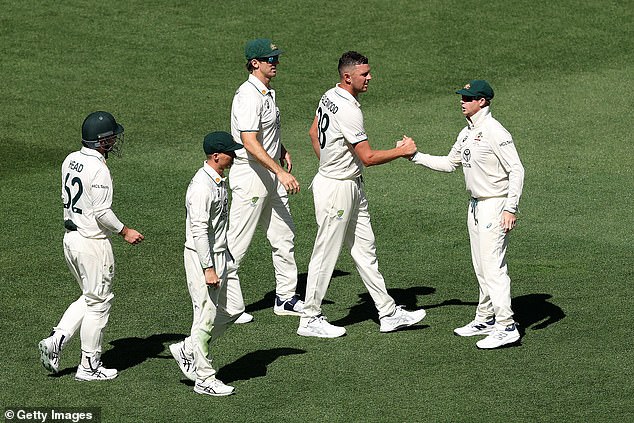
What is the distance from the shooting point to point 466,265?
503 inches

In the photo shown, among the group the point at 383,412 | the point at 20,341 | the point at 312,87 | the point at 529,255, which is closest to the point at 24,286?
the point at 20,341

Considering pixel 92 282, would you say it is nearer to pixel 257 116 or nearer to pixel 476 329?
pixel 257 116

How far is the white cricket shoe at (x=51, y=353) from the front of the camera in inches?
373

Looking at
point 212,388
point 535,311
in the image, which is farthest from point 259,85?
point 535,311

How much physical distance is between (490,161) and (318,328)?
7.54 feet

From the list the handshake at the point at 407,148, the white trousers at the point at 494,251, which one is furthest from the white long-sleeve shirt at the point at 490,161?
the handshake at the point at 407,148

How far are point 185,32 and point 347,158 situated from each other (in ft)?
37.5

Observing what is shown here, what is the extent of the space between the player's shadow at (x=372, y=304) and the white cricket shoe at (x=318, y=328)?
1.30 feet

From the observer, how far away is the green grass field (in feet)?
30.9

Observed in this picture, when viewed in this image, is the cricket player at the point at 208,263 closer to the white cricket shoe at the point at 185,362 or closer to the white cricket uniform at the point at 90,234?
the white cricket shoe at the point at 185,362

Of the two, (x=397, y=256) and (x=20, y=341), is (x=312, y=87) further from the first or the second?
(x=20, y=341)

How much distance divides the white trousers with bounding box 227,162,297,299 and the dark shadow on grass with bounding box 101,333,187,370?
47.5 inches

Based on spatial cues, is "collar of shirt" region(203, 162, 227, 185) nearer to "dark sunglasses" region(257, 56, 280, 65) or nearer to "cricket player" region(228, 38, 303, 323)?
"cricket player" region(228, 38, 303, 323)

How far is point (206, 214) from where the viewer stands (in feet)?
29.6
